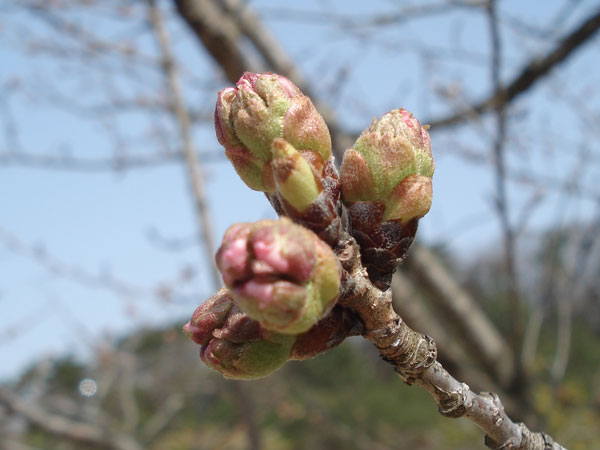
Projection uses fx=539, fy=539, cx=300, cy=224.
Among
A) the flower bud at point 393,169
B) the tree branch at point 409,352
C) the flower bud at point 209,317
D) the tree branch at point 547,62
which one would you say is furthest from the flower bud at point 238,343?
the tree branch at point 547,62

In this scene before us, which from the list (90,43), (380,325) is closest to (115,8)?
(90,43)

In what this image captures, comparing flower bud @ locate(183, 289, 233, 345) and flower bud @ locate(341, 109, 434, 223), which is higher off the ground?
flower bud @ locate(341, 109, 434, 223)

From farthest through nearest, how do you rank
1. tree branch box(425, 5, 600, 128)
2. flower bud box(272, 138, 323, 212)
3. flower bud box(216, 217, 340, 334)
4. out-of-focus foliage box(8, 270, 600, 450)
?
out-of-focus foliage box(8, 270, 600, 450), tree branch box(425, 5, 600, 128), flower bud box(272, 138, 323, 212), flower bud box(216, 217, 340, 334)

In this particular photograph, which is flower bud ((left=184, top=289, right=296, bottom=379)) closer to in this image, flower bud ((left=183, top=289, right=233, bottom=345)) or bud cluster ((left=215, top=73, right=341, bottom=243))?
flower bud ((left=183, top=289, right=233, bottom=345))

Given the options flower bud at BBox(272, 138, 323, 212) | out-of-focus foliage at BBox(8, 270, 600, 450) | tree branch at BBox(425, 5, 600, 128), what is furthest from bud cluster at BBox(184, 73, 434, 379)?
out-of-focus foliage at BBox(8, 270, 600, 450)

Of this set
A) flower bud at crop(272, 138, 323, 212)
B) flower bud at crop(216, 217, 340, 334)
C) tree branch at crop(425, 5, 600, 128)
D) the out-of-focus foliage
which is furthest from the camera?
the out-of-focus foliage

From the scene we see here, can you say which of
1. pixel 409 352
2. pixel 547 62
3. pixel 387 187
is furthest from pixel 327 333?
pixel 547 62

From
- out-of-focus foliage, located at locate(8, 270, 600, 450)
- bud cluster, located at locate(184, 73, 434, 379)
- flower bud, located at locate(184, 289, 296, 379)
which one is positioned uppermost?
bud cluster, located at locate(184, 73, 434, 379)

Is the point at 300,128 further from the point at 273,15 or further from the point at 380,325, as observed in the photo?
the point at 273,15
